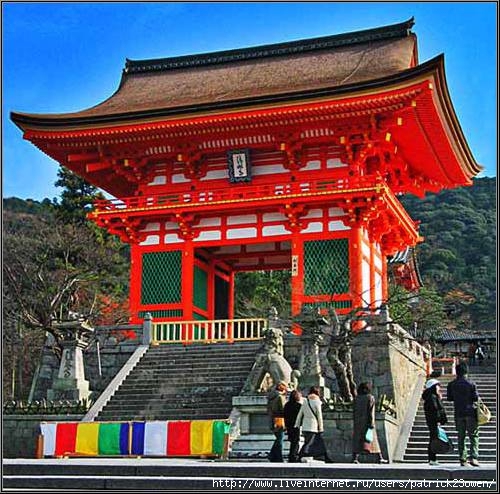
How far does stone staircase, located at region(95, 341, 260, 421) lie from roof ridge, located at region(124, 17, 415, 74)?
13.3m

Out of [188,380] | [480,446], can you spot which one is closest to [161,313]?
[188,380]

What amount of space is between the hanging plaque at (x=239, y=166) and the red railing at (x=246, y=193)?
31 cm

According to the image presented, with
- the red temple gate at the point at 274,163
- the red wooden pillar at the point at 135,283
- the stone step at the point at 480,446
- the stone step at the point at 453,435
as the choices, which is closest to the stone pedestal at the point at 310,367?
the stone step at the point at 480,446

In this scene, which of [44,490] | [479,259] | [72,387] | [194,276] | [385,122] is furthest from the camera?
[479,259]

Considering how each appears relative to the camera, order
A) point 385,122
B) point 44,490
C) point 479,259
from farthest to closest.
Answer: point 479,259
point 385,122
point 44,490

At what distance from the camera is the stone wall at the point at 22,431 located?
819 inches

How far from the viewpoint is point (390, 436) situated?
65.6ft

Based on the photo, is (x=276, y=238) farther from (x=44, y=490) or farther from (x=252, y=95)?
(x=44, y=490)

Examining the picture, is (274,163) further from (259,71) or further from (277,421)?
(277,421)

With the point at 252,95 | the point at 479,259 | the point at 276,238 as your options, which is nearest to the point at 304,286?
the point at 276,238

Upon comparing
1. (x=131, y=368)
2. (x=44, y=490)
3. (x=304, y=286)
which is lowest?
(x=44, y=490)

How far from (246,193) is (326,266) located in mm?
3497

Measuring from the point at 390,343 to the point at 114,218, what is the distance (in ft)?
36.7

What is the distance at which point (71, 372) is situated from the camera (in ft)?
74.5
